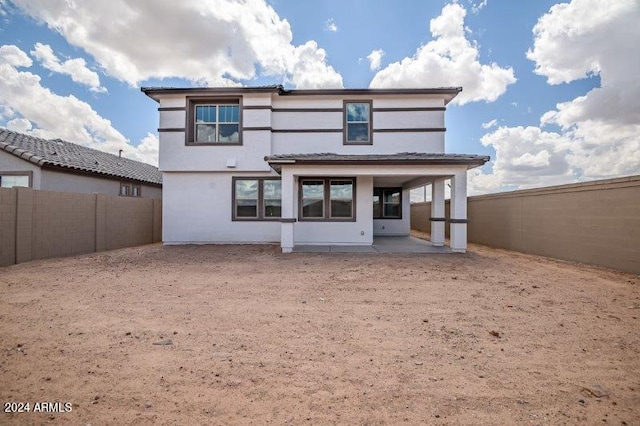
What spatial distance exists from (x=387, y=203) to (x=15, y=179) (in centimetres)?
1757

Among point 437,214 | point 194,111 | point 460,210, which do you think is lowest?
point 437,214

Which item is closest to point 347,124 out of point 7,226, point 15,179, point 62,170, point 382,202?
point 382,202

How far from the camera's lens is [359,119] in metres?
13.7

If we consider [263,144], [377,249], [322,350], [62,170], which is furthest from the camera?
[62,170]

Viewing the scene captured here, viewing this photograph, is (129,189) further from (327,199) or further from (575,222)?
(575,222)

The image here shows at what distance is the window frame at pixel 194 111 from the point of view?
13359 mm

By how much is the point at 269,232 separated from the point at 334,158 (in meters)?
4.52

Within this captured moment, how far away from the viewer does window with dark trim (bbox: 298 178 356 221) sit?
12.9 m

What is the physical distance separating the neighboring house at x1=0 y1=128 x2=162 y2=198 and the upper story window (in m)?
13.2

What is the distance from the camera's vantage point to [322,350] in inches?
142

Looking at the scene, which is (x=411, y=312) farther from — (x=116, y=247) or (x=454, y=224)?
(x=116, y=247)

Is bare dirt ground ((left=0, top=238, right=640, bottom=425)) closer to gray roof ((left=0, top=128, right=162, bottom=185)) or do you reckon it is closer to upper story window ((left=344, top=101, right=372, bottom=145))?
upper story window ((left=344, top=101, right=372, bottom=145))

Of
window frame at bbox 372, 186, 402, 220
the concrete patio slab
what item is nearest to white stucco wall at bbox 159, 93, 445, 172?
window frame at bbox 372, 186, 402, 220

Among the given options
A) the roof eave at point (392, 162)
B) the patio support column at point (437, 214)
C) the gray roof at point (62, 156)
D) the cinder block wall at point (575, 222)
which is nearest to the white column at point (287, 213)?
the roof eave at point (392, 162)
